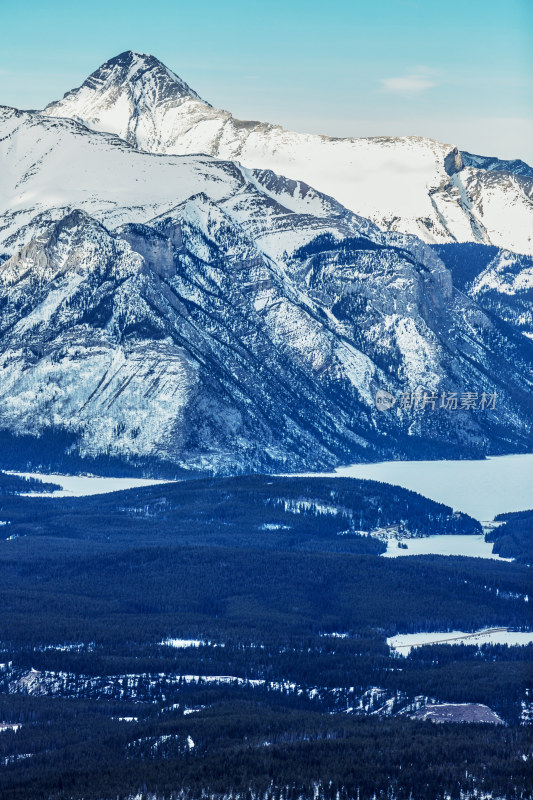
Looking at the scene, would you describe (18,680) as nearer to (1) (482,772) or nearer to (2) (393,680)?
(2) (393,680)

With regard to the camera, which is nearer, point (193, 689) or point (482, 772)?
point (482, 772)

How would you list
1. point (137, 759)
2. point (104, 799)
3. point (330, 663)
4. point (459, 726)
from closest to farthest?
1. point (104, 799)
2. point (137, 759)
3. point (459, 726)
4. point (330, 663)

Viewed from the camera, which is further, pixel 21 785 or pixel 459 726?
pixel 459 726

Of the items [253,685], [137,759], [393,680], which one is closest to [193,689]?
[253,685]

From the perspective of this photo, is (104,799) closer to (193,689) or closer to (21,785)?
(21,785)

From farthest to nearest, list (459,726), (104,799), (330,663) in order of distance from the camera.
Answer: (330,663) → (459,726) → (104,799)

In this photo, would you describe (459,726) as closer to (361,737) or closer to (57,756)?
(361,737)

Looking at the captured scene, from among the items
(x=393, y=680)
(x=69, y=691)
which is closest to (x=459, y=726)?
(x=393, y=680)

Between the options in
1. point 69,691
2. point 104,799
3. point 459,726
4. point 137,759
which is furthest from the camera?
point 69,691

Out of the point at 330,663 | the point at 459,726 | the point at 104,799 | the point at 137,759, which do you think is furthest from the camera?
the point at 330,663
